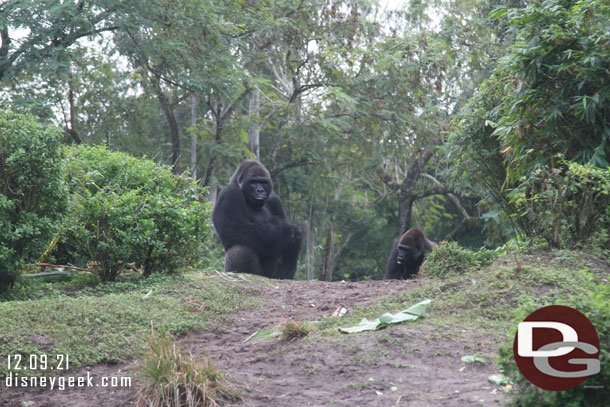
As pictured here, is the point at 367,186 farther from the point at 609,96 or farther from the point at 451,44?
the point at 609,96

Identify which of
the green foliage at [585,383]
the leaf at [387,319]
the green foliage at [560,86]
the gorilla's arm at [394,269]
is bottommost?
the gorilla's arm at [394,269]

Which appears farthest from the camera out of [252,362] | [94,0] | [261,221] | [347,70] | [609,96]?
[347,70]

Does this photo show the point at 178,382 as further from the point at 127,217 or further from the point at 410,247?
the point at 410,247

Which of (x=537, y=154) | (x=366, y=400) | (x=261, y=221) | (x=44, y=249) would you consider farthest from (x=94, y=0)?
(x=366, y=400)

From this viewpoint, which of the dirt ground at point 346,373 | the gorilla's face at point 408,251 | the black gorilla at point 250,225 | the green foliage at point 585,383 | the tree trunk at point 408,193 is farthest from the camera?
the tree trunk at point 408,193

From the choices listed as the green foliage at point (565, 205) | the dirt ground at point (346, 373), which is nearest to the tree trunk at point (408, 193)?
the green foliage at point (565, 205)

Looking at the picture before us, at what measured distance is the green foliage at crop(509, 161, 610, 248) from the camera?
535 centimetres

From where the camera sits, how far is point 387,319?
4312mm

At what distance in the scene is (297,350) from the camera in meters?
4.06

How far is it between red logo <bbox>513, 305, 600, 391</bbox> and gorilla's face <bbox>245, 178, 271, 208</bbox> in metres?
6.55

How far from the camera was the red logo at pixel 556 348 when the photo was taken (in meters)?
2.60

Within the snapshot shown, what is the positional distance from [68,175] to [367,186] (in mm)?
18602

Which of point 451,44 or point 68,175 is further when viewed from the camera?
point 451,44

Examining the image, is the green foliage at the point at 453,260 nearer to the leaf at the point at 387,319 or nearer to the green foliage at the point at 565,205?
the green foliage at the point at 565,205
